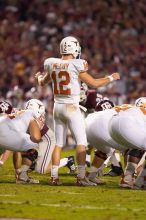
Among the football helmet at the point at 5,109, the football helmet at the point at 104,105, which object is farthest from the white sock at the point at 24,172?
the football helmet at the point at 104,105

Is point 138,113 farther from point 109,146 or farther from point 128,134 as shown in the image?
point 109,146

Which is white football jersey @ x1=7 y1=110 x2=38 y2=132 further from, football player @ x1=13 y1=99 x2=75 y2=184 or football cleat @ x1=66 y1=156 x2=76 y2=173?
football cleat @ x1=66 y1=156 x2=76 y2=173

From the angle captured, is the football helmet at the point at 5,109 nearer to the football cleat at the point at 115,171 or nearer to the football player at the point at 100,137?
the football player at the point at 100,137

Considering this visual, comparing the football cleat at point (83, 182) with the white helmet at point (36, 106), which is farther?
the white helmet at point (36, 106)

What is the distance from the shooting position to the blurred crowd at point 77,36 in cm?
2175

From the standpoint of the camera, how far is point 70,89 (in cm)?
1091

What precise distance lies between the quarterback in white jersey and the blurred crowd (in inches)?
372

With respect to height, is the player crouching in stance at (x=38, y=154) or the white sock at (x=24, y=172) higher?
the player crouching in stance at (x=38, y=154)

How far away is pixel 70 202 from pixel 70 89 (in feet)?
7.04

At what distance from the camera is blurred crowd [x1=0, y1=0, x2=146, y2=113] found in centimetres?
2175

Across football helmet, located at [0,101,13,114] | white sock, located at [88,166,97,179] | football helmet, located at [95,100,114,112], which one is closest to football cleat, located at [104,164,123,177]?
football helmet, located at [95,100,114,112]

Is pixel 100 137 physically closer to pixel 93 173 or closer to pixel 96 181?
pixel 93 173

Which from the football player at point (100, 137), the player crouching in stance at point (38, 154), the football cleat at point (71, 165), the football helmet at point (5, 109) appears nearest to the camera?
the player crouching in stance at point (38, 154)

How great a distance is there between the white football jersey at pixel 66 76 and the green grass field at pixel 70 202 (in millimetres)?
1065
